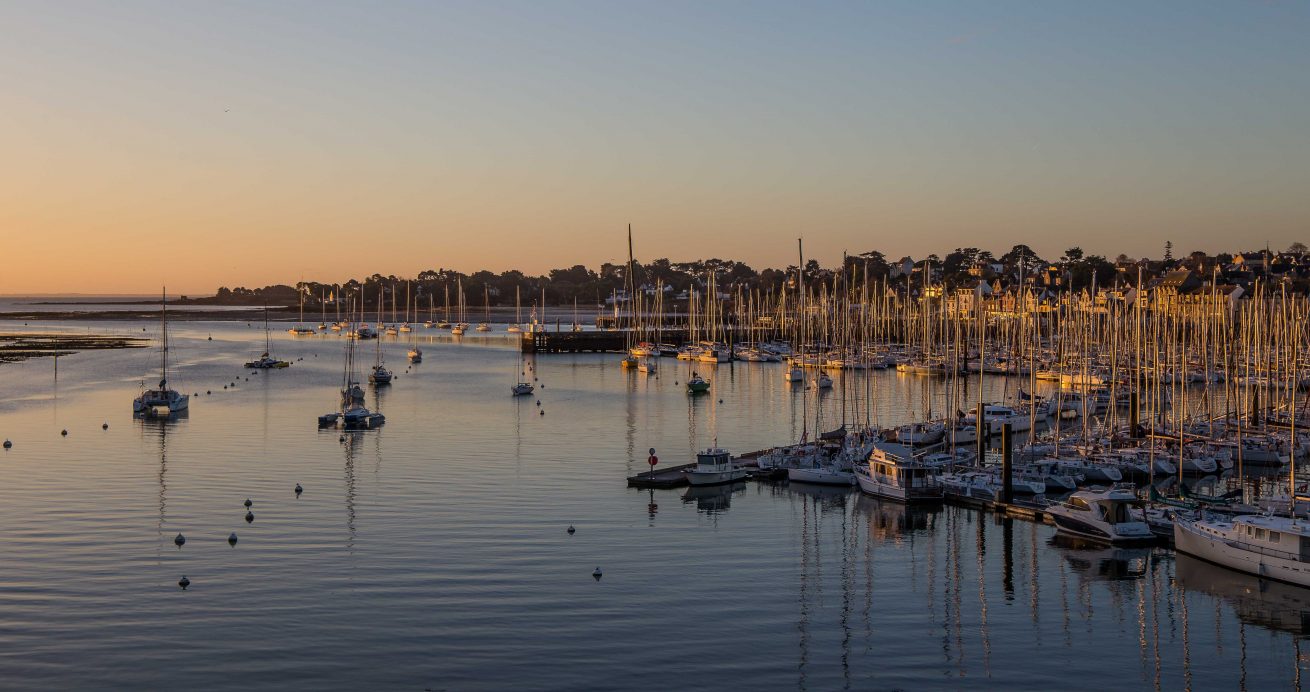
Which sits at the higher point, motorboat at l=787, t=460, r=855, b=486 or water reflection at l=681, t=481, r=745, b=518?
motorboat at l=787, t=460, r=855, b=486

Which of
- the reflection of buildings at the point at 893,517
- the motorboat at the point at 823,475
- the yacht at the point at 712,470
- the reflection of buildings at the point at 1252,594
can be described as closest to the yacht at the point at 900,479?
the reflection of buildings at the point at 893,517

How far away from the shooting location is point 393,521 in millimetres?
42500

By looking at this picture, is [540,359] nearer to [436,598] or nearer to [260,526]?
[260,526]

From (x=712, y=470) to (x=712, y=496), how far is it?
1.53 meters

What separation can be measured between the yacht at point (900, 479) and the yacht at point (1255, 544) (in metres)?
10.5

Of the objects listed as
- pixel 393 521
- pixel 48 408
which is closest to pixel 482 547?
pixel 393 521

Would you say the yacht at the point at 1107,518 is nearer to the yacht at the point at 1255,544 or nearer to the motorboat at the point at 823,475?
the yacht at the point at 1255,544

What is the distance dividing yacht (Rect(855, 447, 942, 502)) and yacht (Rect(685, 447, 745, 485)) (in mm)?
5336

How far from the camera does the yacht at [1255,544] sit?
110 feet

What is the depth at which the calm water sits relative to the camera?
27.0 metres

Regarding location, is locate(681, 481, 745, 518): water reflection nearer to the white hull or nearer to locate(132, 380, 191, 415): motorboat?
the white hull

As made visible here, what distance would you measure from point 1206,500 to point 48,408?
69197mm

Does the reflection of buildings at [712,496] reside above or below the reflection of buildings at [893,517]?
above

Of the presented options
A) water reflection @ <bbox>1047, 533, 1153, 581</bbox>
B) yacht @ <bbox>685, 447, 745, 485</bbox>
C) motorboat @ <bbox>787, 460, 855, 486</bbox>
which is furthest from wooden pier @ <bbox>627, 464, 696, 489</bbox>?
water reflection @ <bbox>1047, 533, 1153, 581</bbox>
